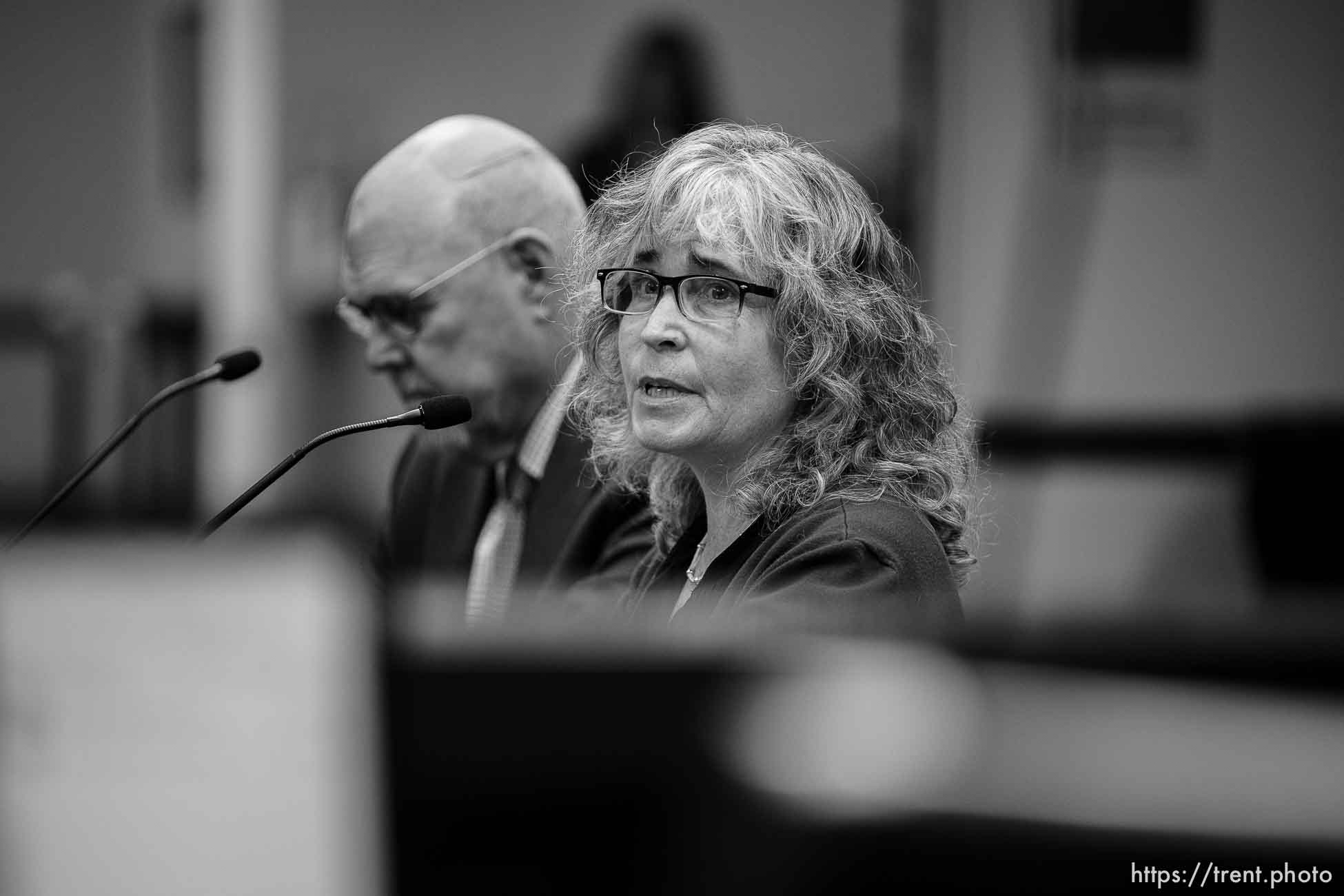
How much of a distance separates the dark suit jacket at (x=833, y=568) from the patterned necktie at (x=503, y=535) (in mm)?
564

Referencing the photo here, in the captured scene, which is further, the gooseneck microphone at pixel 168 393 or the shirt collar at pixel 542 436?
the shirt collar at pixel 542 436

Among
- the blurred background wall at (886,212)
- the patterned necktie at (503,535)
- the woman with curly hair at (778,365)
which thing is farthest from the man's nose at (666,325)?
the blurred background wall at (886,212)

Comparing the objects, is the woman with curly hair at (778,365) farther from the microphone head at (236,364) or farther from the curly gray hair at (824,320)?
the microphone head at (236,364)

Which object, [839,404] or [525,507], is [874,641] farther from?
[525,507]

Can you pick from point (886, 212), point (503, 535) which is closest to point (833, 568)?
point (503, 535)

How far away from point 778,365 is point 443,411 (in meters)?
0.38

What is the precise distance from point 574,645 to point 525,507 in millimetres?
1704

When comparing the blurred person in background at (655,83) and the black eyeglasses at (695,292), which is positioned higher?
the blurred person in background at (655,83)

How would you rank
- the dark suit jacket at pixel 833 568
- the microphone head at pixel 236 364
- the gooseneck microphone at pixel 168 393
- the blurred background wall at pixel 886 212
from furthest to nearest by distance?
the blurred background wall at pixel 886 212 → the microphone head at pixel 236 364 → the gooseneck microphone at pixel 168 393 → the dark suit jacket at pixel 833 568

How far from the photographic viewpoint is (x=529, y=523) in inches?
98.0

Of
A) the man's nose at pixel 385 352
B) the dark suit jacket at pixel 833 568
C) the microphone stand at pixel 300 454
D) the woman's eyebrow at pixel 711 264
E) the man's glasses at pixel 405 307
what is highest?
the woman's eyebrow at pixel 711 264

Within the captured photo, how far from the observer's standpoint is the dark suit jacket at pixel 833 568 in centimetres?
175

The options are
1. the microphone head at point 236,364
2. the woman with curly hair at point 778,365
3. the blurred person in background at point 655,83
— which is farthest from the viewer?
the blurred person in background at point 655,83

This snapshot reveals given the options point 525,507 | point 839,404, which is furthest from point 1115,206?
point 839,404
